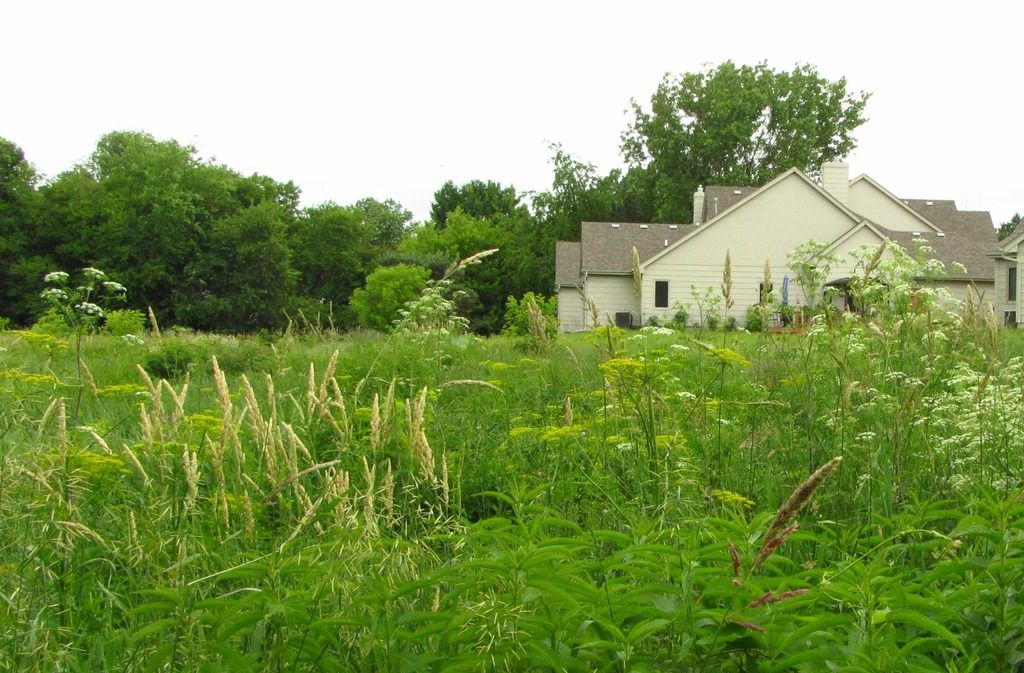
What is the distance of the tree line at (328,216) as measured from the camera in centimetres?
5422

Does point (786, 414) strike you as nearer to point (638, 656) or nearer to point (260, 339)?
point (638, 656)

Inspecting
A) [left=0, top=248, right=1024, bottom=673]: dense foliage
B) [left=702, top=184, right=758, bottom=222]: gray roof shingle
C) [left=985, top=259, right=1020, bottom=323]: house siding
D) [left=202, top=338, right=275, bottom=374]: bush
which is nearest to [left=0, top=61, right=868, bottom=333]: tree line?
[left=702, top=184, right=758, bottom=222]: gray roof shingle

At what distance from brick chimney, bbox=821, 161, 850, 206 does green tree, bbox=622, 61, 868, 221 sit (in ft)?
50.1

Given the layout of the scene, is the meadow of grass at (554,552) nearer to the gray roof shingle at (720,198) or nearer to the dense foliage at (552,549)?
the dense foliage at (552,549)

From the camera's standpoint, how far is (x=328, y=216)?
211 ft

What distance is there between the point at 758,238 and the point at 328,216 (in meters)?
34.3

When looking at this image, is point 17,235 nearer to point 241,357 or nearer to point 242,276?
point 242,276

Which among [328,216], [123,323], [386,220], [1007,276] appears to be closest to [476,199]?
[386,220]

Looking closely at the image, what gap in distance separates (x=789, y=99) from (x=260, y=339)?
52.1 meters

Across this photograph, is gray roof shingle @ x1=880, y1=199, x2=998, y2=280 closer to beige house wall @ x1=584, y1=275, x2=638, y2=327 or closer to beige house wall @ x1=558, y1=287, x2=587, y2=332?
beige house wall @ x1=584, y1=275, x2=638, y2=327

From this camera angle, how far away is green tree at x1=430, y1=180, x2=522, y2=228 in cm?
8169

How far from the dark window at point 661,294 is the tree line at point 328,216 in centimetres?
1297

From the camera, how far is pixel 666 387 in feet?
15.7

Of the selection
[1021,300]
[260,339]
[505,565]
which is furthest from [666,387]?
[1021,300]
